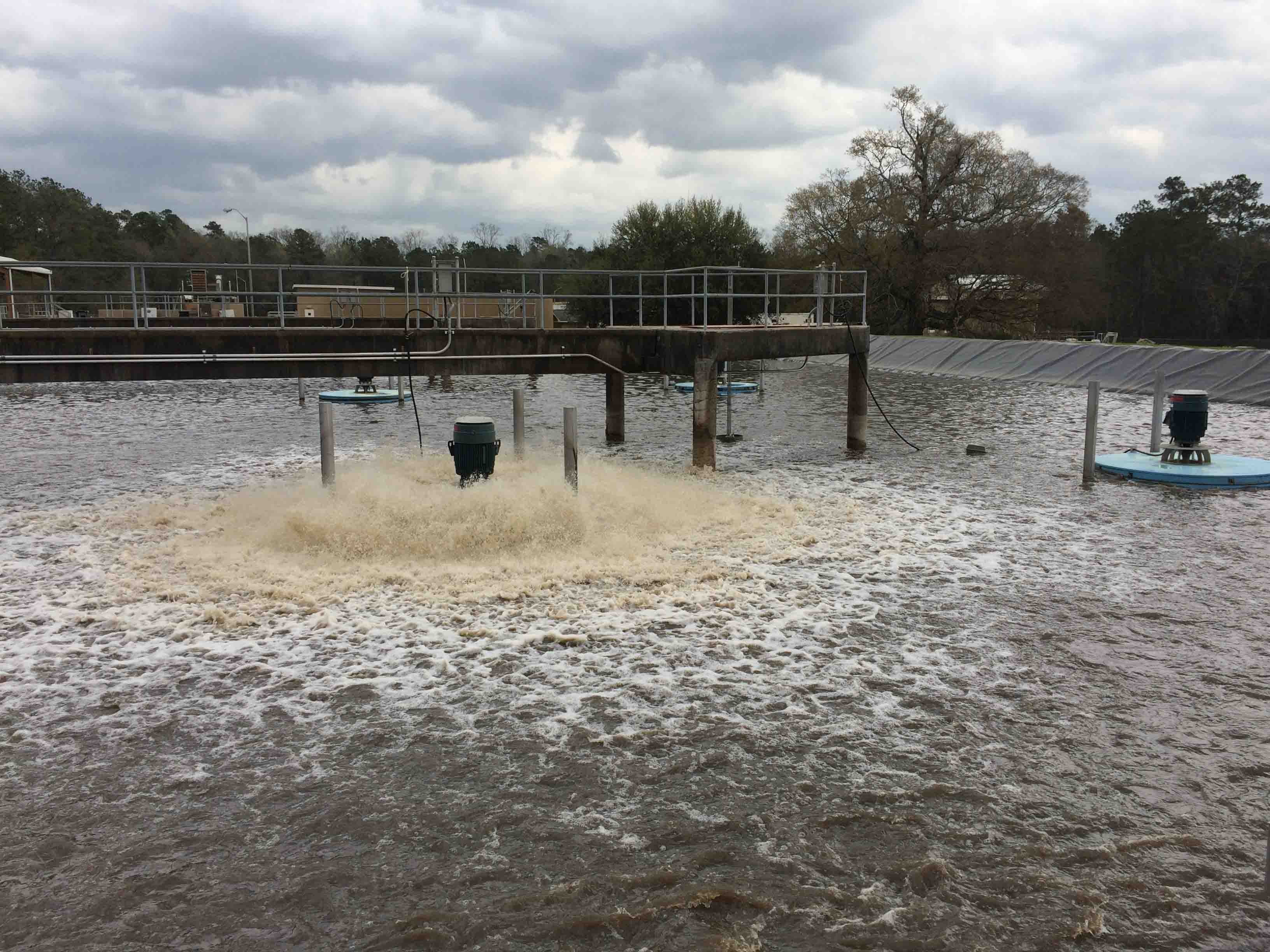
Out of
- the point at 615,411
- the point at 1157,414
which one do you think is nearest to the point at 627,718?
the point at 1157,414

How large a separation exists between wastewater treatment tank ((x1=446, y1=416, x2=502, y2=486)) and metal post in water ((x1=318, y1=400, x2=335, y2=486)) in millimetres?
1910

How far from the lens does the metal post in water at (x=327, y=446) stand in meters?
13.6

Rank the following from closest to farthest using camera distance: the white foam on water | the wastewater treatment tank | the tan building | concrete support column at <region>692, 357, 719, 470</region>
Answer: the white foam on water → the wastewater treatment tank → concrete support column at <region>692, 357, 719, 470</region> → the tan building

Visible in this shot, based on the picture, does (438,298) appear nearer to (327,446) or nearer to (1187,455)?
(327,446)

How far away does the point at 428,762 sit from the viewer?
6305 millimetres

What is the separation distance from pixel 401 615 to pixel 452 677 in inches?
69.0

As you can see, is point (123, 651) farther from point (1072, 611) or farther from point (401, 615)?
point (1072, 611)

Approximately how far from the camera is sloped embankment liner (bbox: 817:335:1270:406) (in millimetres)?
28062

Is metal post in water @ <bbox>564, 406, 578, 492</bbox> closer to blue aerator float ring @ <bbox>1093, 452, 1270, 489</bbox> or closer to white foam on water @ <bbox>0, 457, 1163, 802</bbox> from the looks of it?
white foam on water @ <bbox>0, 457, 1163, 802</bbox>

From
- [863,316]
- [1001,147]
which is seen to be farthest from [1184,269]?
[863,316]

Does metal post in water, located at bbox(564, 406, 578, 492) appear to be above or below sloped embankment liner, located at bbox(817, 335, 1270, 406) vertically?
below

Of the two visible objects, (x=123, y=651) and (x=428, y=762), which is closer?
(x=428, y=762)

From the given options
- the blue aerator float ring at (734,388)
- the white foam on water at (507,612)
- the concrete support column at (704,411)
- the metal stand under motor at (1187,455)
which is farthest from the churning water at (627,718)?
the blue aerator float ring at (734,388)

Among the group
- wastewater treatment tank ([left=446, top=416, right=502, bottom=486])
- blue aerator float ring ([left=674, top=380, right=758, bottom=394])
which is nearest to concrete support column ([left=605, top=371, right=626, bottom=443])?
wastewater treatment tank ([left=446, top=416, right=502, bottom=486])
